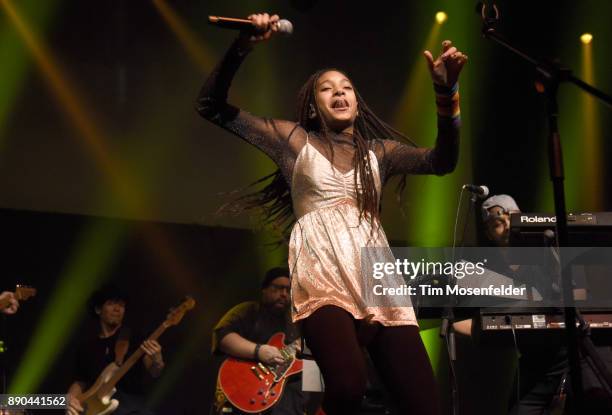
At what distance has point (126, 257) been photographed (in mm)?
6676

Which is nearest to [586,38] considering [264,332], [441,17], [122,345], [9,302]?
[441,17]

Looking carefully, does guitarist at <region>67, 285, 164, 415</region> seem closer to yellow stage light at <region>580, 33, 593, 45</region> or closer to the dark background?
the dark background

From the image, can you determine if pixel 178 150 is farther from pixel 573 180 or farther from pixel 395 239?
pixel 573 180

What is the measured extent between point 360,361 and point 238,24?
1.12m

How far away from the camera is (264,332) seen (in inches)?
233

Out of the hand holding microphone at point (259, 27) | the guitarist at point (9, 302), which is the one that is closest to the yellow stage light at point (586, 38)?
the hand holding microphone at point (259, 27)

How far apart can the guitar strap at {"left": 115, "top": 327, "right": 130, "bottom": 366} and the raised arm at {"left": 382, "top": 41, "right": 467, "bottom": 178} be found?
12.1ft

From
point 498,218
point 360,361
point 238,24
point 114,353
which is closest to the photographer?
point 360,361

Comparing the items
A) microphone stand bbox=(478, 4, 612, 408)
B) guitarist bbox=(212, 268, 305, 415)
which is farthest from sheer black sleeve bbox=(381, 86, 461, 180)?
guitarist bbox=(212, 268, 305, 415)

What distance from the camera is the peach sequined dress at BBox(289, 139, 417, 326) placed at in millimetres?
2771

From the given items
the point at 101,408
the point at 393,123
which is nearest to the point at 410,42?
the point at 393,123

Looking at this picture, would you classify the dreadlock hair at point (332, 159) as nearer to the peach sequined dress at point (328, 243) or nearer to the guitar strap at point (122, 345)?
the peach sequined dress at point (328, 243)

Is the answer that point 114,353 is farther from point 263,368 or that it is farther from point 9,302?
point 263,368

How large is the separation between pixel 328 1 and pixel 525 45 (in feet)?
5.03
